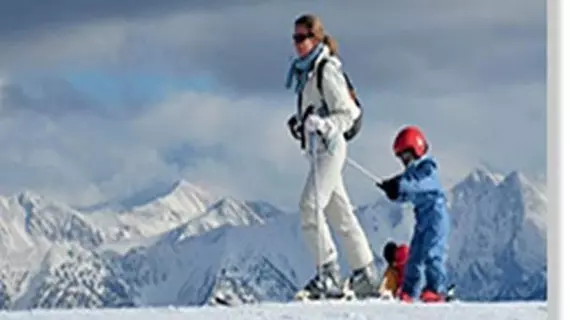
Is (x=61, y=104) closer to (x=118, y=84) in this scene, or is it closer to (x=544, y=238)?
(x=118, y=84)

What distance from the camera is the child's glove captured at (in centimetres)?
292

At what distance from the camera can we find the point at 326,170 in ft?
9.54

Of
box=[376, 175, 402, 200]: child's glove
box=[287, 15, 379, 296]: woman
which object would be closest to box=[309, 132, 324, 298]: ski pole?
box=[287, 15, 379, 296]: woman

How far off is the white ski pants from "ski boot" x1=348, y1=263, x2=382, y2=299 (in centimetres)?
1

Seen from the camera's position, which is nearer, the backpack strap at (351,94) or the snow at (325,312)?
the snow at (325,312)

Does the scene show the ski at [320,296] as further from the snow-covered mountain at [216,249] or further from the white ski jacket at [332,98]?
the white ski jacket at [332,98]

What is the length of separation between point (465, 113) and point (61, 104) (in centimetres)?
73

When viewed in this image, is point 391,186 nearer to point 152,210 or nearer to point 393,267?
point 393,267

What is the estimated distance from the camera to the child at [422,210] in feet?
9.54

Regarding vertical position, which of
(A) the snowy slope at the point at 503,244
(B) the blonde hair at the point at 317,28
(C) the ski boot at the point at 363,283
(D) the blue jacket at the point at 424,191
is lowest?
(C) the ski boot at the point at 363,283

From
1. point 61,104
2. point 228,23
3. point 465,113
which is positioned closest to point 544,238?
point 465,113

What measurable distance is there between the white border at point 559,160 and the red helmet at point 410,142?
0.86 feet

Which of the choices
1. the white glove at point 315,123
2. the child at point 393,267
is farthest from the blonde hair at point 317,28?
the child at point 393,267

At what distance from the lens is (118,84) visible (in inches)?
118
